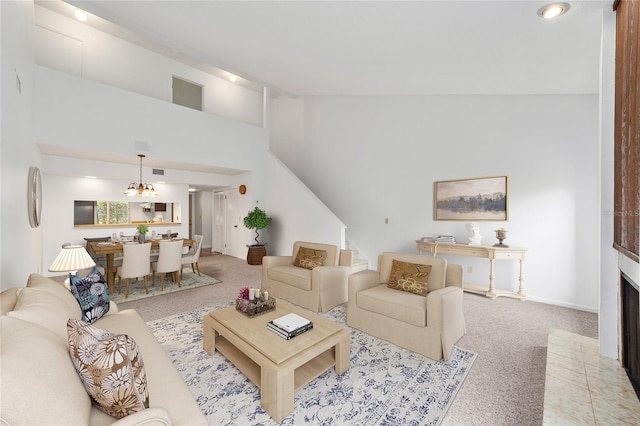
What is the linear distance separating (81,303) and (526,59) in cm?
504

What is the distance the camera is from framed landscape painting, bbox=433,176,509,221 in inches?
170

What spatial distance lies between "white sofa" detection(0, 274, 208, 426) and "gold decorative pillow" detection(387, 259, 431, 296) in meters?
2.18

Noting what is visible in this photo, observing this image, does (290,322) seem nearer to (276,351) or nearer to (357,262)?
(276,351)

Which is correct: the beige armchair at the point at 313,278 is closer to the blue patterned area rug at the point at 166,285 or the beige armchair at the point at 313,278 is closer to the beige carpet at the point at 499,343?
the beige carpet at the point at 499,343

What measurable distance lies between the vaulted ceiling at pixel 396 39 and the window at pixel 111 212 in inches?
147

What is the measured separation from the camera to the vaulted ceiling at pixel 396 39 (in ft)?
8.42

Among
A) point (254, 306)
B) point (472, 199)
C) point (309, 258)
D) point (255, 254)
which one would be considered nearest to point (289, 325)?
point (254, 306)

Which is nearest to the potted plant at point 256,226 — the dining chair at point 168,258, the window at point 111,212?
the dining chair at point 168,258

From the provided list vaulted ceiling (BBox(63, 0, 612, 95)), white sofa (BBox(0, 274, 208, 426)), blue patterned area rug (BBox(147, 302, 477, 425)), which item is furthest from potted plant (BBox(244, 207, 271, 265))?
white sofa (BBox(0, 274, 208, 426))

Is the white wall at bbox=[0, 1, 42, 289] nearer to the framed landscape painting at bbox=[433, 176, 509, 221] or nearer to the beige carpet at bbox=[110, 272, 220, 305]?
the beige carpet at bbox=[110, 272, 220, 305]

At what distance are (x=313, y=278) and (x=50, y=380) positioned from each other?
106 inches

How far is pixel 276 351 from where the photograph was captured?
186 cm

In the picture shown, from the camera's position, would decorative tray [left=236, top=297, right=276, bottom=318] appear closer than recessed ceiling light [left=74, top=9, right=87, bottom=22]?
Yes

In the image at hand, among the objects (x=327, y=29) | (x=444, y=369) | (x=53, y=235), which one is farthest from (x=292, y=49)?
(x=53, y=235)
